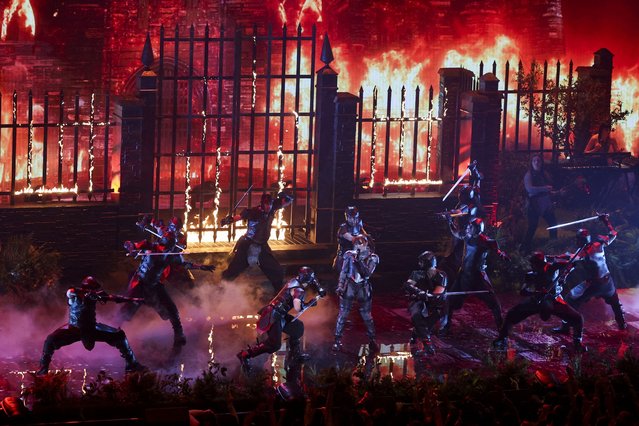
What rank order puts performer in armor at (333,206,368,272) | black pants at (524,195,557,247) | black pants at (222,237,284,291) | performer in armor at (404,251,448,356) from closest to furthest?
performer in armor at (404,251,448,356), performer in armor at (333,206,368,272), black pants at (222,237,284,291), black pants at (524,195,557,247)

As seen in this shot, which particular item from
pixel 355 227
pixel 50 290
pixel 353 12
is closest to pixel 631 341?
pixel 355 227

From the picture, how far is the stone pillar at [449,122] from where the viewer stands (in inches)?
851

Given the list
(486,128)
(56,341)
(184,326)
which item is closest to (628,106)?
(486,128)

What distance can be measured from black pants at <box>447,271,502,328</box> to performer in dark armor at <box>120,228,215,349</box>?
3455mm

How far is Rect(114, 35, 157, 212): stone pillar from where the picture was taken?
19.8m

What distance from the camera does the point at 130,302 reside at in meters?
16.8

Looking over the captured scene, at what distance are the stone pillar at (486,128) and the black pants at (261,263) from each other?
163 inches

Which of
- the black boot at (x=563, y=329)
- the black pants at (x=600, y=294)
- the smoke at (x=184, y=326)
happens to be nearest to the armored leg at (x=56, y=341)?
the smoke at (x=184, y=326)

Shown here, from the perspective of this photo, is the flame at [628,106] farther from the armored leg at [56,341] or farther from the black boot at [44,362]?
the black boot at [44,362]

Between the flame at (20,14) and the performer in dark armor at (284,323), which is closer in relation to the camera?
the performer in dark armor at (284,323)

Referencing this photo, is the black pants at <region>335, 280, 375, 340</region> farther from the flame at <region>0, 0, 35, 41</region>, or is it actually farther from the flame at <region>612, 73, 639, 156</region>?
the flame at <region>612, 73, 639, 156</region>

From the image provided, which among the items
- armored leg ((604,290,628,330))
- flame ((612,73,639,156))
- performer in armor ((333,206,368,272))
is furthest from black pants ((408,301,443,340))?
flame ((612,73,639,156))

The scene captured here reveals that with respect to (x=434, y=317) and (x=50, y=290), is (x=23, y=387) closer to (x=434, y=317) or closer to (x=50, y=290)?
(x=50, y=290)

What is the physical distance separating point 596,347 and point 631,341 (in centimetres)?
63
